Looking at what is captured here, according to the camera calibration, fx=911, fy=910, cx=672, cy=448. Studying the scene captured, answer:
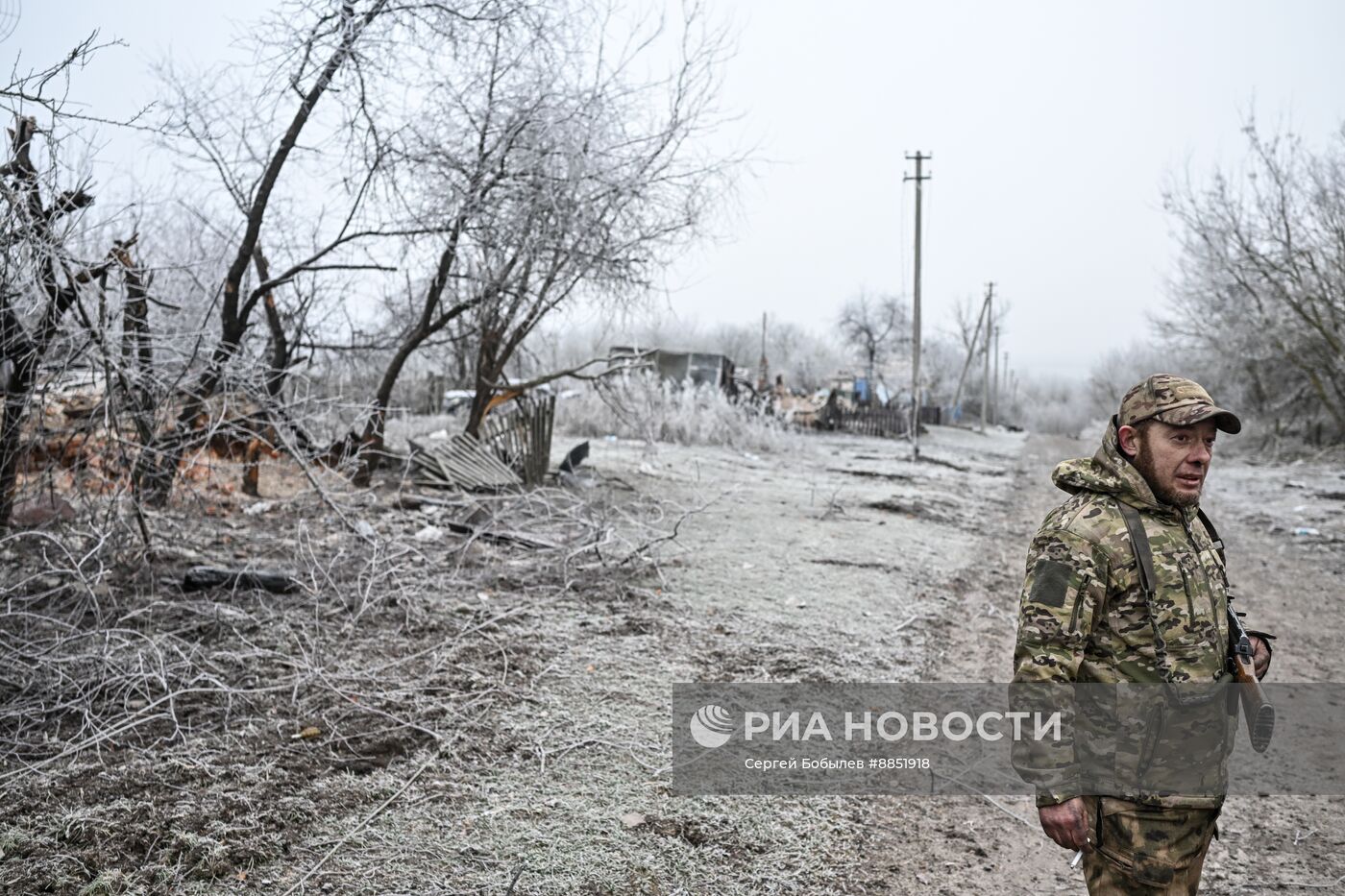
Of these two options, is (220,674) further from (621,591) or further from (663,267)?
(663,267)

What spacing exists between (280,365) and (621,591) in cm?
506

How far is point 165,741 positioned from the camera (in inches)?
140

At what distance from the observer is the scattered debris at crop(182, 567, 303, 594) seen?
5.41 metres

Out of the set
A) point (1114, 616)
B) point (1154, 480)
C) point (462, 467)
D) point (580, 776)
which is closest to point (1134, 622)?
point (1114, 616)

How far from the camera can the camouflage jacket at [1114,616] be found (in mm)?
1974

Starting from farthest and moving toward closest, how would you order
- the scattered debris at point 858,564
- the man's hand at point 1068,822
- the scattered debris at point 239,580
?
the scattered debris at point 858,564 → the scattered debris at point 239,580 → the man's hand at point 1068,822

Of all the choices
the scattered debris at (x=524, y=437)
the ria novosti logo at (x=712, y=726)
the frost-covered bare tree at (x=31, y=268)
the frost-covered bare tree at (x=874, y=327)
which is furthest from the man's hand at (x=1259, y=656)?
the frost-covered bare tree at (x=874, y=327)

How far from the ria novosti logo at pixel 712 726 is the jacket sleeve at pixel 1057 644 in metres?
2.11

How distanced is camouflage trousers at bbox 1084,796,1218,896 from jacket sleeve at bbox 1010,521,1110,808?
112mm

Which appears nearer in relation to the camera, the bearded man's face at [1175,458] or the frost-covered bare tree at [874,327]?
the bearded man's face at [1175,458]

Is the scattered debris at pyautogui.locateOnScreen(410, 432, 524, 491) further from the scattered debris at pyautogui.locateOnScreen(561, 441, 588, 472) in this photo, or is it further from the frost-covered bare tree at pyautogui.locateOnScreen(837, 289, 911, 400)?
the frost-covered bare tree at pyautogui.locateOnScreen(837, 289, 911, 400)

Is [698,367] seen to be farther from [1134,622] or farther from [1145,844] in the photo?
[1145,844]

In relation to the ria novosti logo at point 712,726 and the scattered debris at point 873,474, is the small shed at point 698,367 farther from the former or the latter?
the ria novosti logo at point 712,726

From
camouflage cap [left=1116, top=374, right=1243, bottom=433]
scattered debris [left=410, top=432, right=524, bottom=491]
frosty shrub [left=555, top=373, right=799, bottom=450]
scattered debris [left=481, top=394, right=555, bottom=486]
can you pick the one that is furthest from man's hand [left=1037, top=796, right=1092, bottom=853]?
frosty shrub [left=555, top=373, right=799, bottom=450]
